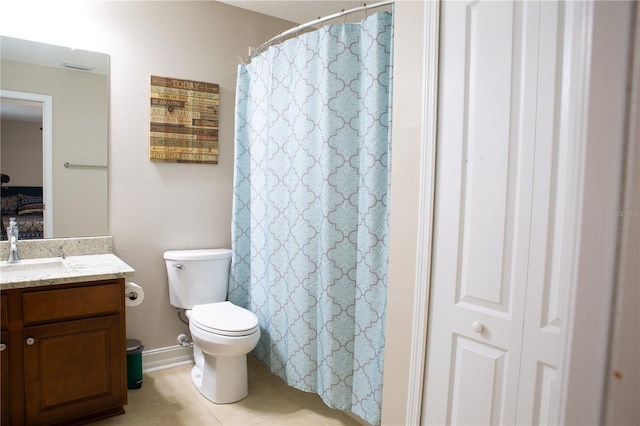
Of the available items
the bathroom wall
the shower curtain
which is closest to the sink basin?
the bathroom wall

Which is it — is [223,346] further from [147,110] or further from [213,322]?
[147,110]

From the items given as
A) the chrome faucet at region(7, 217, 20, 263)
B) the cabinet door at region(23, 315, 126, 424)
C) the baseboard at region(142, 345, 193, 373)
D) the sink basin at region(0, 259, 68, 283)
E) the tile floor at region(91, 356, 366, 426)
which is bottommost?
the tile floor at region(91, 356, 366, 426)

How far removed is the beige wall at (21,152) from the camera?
2.17 metres

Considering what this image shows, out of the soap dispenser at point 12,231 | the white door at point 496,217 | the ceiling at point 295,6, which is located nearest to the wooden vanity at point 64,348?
the soap dispenser at point 12,231

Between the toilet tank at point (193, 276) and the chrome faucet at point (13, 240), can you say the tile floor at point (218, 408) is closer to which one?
the toilet tank at point (193, 276)

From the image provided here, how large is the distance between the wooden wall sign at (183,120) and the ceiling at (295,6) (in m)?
0.62

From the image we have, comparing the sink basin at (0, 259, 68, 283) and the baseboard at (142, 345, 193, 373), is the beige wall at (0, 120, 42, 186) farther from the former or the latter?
the baseboard at (142, 345, 193, 373)

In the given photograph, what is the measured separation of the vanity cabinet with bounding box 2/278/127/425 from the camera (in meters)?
1.79

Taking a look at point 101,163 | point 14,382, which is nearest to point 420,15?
point 101,163

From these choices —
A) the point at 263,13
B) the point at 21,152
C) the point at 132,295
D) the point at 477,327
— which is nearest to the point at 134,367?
the point at 132,295

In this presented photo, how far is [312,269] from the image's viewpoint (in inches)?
86.1

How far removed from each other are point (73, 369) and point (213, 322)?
2.22 feet

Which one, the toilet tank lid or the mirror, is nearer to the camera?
the mirror

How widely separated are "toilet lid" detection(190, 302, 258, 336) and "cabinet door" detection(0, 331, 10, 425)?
33.2 inches
